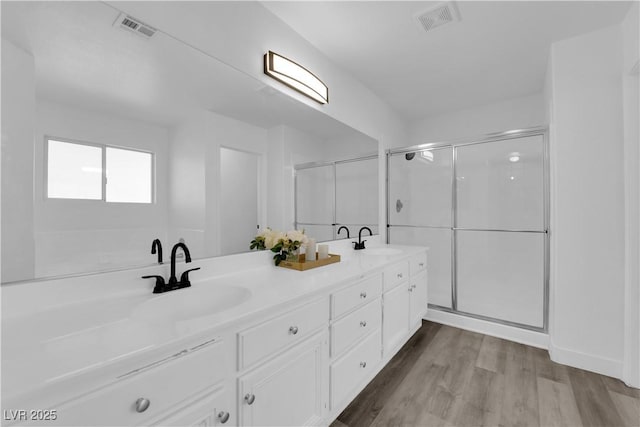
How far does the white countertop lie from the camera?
586 millimetres

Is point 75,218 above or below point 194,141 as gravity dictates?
below

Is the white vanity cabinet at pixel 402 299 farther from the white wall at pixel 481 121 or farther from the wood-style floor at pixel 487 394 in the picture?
the white wall at pixel 481 121

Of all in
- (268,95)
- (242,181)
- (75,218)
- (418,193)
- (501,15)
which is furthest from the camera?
(418,193)

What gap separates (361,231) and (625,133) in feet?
6.67

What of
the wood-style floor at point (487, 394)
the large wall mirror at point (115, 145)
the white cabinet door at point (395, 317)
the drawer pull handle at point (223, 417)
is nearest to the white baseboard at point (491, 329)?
the wood-style floor at point (487, 394)

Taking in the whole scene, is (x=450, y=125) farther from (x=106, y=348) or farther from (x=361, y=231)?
(x=106, y=348)

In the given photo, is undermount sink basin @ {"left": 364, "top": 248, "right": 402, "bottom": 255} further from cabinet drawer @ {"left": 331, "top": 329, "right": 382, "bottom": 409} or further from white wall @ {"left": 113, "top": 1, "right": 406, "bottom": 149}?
white wall @ {"left": 113, "top": 1, "right": 406, "bottom": 149}

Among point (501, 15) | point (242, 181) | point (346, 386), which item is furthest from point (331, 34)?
point (346, 386)

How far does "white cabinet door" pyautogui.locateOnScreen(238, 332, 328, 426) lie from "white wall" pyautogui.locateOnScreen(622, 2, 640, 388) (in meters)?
2.16

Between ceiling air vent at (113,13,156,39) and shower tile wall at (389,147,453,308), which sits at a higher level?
ceiling air vent at (113,13,156,39)

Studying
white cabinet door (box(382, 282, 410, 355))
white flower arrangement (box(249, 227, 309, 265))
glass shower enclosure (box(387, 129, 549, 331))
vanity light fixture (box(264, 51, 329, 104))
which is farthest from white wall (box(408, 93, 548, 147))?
white flower arrangement (box(249, 227, 309, 265))

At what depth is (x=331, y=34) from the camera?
203 centimetres

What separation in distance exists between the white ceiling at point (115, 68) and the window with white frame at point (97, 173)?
16cm

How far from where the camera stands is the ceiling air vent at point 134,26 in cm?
111
